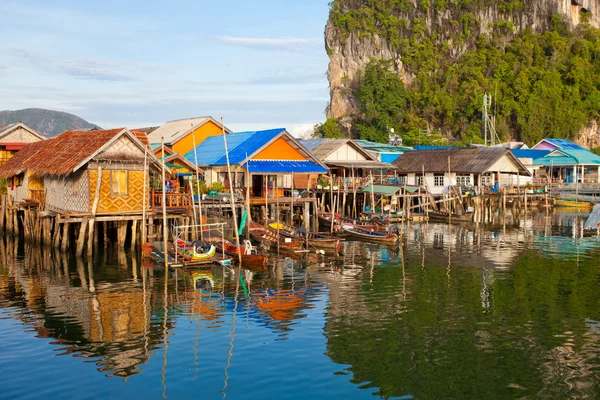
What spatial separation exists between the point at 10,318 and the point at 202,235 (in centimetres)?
1042

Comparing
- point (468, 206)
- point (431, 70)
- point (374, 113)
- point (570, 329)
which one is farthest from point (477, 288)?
point (431, 70)

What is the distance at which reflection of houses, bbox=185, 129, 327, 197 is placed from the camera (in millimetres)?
36325

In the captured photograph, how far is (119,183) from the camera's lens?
2895 centimetres

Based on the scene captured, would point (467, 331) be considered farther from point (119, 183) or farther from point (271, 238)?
point (119, 183)

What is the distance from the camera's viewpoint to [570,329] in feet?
57.5

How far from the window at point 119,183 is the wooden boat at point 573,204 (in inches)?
1438

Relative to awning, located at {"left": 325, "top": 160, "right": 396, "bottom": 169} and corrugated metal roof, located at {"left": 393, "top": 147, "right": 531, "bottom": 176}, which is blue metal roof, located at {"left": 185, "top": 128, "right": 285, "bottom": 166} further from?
corrugated metal roof, located at {"left": 393, "top": 147, "right": 531, "bottom": 176}

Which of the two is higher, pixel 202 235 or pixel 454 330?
pixel 202 235

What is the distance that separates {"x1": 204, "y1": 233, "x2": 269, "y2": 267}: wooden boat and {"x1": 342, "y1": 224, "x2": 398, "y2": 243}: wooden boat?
8.21 metres

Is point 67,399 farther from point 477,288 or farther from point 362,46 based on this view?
point 362,46

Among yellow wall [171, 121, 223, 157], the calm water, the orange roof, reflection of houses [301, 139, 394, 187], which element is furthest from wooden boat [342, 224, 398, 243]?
yellow wall [171, 121, 223, 157]

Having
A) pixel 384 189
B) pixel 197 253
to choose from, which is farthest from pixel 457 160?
pixel 197 253

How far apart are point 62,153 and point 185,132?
1285 centimetres

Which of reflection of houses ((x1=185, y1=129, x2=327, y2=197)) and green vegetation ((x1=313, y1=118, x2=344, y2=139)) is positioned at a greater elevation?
green vegetation ((x1=313, y1=118, x2=344, y2=139))
